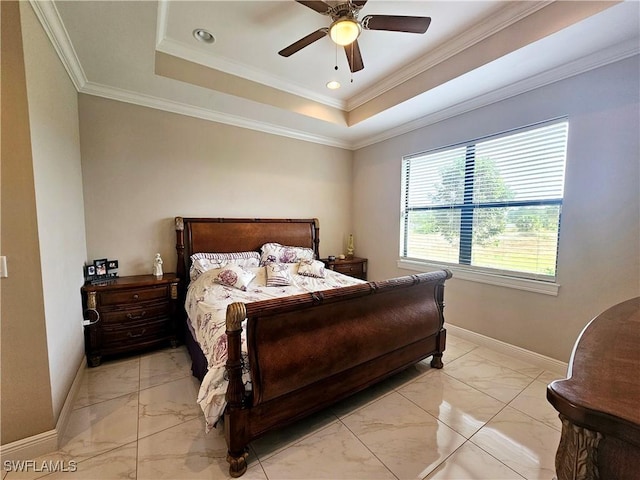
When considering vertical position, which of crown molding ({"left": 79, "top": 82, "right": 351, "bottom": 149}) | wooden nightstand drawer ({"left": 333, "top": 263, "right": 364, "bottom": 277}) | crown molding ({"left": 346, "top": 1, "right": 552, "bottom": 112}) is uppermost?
crown molding ({"left": 346, "top": 1, "right": 552, "bottom": 112})

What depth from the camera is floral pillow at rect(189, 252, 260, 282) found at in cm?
298

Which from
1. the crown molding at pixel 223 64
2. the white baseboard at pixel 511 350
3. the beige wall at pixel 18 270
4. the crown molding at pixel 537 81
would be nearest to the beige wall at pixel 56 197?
the beige wall at pixel 18 270

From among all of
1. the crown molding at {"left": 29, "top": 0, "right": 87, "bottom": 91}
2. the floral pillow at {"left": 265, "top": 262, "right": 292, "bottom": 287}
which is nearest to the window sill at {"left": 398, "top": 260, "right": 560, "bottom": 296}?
the floral pillow at {"left": 265, "top": 262, "right": 292, "bottom": 287}

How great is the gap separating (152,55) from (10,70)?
1069 millimetres

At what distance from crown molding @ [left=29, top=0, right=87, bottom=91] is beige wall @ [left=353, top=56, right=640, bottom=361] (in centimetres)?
368

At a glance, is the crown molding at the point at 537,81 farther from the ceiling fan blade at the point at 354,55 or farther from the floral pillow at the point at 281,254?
the floral pillow at the point at 281,254

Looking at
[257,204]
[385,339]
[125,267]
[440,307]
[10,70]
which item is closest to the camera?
[10,70]

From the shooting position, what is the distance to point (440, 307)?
8.14ft

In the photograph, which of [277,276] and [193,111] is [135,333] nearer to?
[277,276]

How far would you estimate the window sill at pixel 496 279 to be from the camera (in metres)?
2.50

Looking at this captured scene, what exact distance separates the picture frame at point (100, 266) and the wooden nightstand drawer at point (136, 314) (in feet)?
1.45

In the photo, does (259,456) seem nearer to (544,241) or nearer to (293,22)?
(544,241)

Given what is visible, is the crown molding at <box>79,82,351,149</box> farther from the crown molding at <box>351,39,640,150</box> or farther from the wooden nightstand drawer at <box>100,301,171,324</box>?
the wooden nightstand drawer at <box>100,301,171,324</box>

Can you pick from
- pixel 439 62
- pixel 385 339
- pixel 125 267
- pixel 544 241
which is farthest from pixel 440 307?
pixel 125 267
